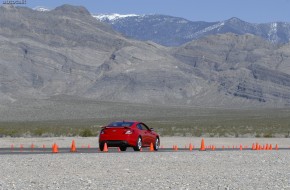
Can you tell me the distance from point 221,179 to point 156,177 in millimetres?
1630

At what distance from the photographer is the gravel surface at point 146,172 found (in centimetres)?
1635

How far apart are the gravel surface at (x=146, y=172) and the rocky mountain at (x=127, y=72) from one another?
392 feet

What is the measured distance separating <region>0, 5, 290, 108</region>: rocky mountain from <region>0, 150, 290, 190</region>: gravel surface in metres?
120

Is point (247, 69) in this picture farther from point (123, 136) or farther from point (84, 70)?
point (123, 136)

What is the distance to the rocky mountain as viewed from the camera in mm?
160250

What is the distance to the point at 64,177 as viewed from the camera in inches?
718

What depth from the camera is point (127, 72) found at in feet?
549

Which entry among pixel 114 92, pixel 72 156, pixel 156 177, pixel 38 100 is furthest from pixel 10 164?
pixel 114 92

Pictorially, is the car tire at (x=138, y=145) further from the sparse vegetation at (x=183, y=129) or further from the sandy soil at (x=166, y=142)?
the sparse vegetation at (x=183, y=129)

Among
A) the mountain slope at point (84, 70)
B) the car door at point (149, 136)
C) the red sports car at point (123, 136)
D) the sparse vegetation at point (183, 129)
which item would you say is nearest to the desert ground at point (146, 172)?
the red sports car at point (123, 136)

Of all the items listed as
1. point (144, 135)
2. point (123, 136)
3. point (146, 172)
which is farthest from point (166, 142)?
point (146, 172)

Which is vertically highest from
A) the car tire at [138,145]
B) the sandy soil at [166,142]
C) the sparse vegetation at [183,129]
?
the car tire at [138,145]

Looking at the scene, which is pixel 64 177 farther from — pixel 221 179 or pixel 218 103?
pixel 218 103

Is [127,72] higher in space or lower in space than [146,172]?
higher
